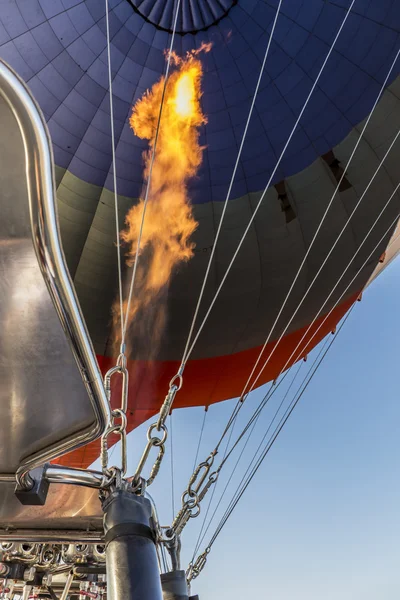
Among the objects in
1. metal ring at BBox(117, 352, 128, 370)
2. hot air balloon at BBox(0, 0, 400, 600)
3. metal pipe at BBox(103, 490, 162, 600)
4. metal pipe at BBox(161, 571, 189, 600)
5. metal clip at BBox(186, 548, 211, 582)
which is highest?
hot air balloon at BBox(0, 0, 400, 600)

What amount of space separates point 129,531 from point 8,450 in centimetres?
62

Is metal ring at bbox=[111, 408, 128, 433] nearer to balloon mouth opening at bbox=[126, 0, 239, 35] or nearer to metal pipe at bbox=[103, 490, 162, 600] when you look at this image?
metal pipe at bbox=[103, 490, 162, 600]

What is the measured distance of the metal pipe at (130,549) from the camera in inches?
88.0

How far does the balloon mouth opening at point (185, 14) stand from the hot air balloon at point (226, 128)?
15mm

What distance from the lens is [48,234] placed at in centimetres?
183

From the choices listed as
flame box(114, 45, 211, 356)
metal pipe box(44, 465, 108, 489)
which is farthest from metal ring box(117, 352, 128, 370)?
flame box(114, 45, 211, 356)

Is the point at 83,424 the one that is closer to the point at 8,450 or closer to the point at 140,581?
the point at 8,450

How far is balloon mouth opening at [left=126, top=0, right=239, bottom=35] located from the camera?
679cm

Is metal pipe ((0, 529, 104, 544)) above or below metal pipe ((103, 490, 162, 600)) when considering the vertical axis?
above

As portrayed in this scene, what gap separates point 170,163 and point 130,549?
5157 millimetres

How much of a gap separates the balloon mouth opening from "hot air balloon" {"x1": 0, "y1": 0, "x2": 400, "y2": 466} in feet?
0.05

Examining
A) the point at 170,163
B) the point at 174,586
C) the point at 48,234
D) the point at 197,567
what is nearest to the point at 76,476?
the point at 174,586

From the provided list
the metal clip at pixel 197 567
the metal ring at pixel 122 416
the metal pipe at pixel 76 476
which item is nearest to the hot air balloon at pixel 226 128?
the metal clip at pixel 197 567

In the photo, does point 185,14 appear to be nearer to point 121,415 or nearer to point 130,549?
point 121,415
